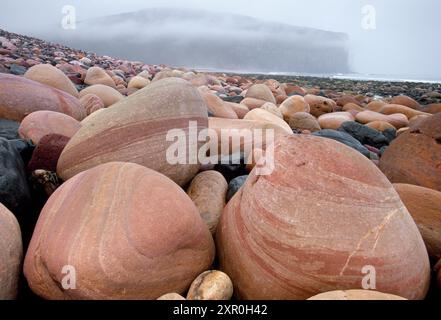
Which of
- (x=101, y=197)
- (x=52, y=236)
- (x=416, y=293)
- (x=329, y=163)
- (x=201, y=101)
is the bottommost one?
(x=416, y=293)

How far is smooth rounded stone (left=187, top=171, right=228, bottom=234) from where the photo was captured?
2669mm

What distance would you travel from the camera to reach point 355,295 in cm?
171

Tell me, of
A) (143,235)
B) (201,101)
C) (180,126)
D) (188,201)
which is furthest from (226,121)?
(143,235)

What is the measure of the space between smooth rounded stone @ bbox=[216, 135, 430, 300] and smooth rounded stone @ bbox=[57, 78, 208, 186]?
2.92 feet

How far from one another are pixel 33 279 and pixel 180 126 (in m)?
1.53

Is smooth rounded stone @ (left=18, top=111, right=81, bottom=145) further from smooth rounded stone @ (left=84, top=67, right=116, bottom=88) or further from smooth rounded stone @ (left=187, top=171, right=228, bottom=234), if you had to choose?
smooth rounded stone @ (left=84, top=67, right=116, bottom=88)

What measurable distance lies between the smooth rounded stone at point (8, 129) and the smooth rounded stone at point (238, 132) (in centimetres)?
190

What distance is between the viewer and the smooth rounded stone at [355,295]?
1694 mm

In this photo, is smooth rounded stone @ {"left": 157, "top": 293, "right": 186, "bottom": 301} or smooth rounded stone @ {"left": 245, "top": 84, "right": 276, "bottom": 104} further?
smooth rounded stone @ {"left": 245, "top": 84, "right": 276, "bottom": 104}

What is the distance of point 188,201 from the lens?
2.13 meters

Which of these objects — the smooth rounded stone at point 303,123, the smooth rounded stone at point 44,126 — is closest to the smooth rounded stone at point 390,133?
the smooth rounded stone at point 303,123

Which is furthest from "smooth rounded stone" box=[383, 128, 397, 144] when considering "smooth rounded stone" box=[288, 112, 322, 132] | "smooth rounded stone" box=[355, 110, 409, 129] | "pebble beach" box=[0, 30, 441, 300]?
"pebble beach" box=[0, 30, 441, 300]

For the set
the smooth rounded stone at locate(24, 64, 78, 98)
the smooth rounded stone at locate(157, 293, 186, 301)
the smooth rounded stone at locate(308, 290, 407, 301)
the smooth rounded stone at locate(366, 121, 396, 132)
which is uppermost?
the smooth rounded stone at locate(24, 64, 78, 98)
